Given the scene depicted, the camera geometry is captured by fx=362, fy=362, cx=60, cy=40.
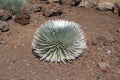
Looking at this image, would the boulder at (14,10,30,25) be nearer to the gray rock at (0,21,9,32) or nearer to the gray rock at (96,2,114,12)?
the gray rock at (0,21,9,32)

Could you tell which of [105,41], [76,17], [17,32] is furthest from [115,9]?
[17,32]

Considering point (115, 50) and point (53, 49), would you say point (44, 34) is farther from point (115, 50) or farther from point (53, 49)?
point (115, 50)

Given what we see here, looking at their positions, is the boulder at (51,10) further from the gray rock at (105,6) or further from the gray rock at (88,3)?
the gray rock at (105,6)

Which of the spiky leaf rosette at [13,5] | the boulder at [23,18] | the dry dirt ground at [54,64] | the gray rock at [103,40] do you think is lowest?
the dry dirt ground at [54,64]

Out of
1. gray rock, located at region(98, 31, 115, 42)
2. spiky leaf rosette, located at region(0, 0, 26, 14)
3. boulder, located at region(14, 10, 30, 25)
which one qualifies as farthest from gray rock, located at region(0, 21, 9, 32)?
gray rock, located at region(98, 31, 115, 42)

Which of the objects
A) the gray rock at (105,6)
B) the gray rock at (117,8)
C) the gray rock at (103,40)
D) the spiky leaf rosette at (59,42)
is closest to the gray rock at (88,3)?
the gray rock at (105,6)

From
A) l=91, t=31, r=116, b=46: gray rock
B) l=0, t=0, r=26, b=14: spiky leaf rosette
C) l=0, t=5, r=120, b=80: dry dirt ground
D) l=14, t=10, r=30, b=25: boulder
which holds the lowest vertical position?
l=0, t=5, r=120, b=80: dry dirt ground

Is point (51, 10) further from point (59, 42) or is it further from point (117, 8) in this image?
point (59, 42)
